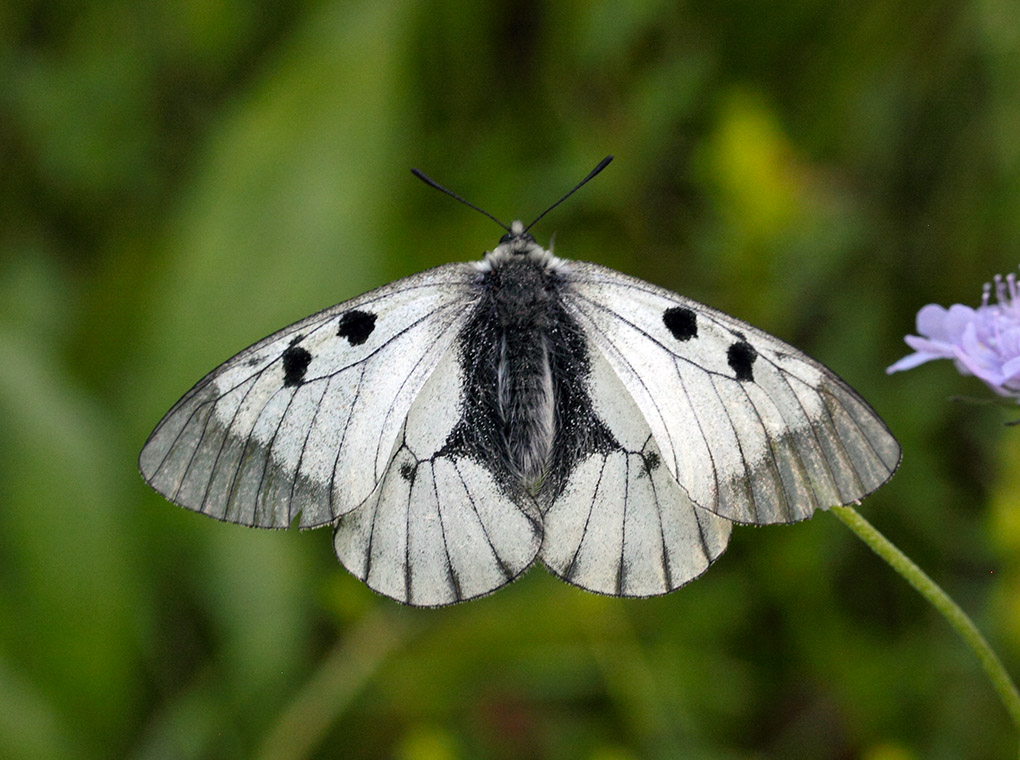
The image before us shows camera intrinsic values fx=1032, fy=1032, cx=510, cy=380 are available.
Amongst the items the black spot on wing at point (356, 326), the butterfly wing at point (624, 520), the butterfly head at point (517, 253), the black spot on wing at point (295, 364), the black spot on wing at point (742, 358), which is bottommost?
A: the butterfly wing at point (624, 520)

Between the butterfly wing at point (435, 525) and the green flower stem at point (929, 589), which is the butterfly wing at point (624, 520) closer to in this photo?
the butterfly wing at point (435, 525)

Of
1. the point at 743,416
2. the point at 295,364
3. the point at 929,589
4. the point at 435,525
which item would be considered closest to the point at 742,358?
the point at 743,416

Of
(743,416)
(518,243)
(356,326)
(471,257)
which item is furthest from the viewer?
(471,257)

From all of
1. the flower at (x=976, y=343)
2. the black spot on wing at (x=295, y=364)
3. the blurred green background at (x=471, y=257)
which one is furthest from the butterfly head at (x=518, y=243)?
the blurred green background at (x=471, y=257)

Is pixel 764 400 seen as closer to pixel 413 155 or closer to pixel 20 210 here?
pixel 413 155

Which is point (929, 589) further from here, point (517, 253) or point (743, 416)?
point (517, 253)

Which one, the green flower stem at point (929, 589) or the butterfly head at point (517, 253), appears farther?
the butterfly head at point (517, 253)

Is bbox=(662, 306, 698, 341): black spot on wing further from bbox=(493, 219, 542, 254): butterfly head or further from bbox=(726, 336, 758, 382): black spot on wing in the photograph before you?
bbox=(493, 219, 542, 254): butterfly head
